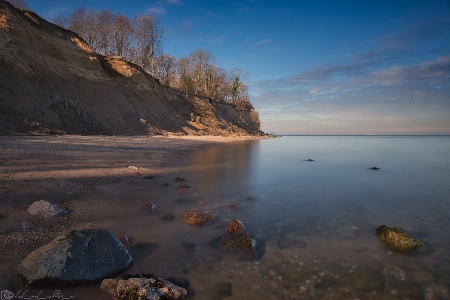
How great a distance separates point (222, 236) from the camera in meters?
3.07

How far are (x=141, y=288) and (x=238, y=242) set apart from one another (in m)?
1.27

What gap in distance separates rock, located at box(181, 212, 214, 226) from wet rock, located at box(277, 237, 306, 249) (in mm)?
1100

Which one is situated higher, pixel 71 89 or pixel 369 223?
pixel 71 89

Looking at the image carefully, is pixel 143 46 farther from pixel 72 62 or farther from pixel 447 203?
pixel 447 203

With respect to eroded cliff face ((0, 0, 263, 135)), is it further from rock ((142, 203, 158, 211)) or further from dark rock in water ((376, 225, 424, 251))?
dark rock in water ((376, 225, 424, 251))

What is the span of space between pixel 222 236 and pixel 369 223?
2.42m

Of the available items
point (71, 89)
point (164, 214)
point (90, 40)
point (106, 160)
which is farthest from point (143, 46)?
point (164, 214)

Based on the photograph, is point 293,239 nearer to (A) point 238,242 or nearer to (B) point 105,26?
(A) point 238,242

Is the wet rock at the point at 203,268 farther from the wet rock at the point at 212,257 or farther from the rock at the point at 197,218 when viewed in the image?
the rock at the point at 197,218

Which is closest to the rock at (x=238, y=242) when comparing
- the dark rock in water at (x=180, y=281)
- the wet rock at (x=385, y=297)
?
the dark rock in water at (x=180, y=281)

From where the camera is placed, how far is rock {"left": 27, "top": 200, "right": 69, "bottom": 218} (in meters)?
3.24

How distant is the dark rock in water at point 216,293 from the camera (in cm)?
210

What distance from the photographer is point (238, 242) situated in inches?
115

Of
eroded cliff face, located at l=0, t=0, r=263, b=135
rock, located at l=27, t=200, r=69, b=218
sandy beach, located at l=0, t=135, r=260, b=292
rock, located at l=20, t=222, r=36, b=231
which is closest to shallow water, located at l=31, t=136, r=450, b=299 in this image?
sandy beach, located at l=0, t=135, r=260, b=292
